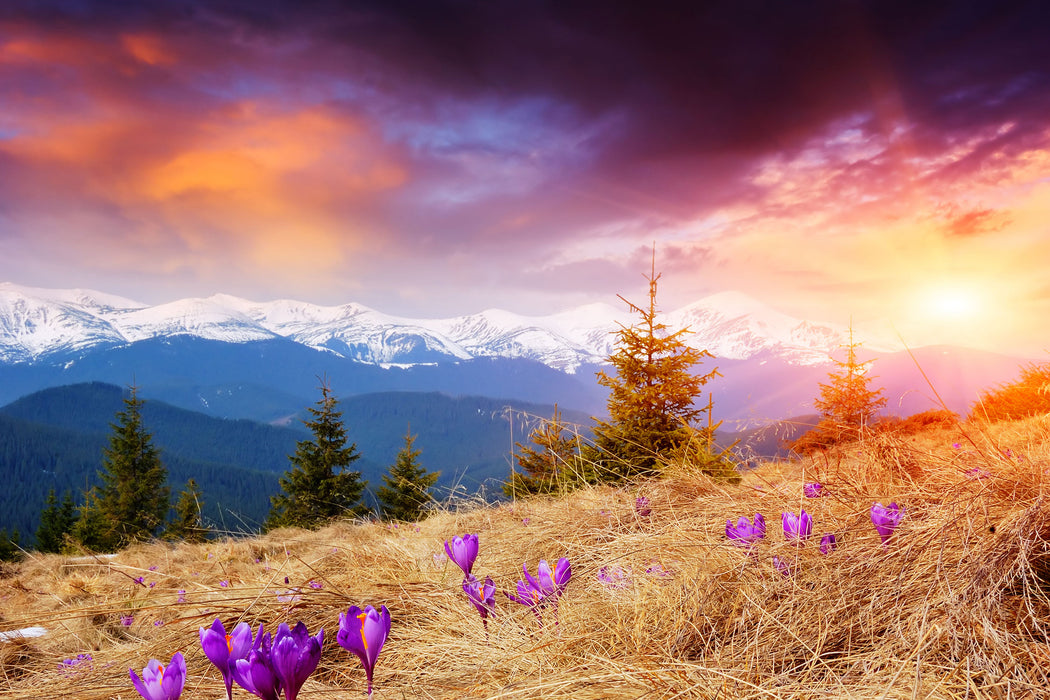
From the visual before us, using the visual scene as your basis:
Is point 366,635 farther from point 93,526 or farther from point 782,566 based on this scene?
point 93,526

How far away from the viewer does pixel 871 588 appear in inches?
57.1

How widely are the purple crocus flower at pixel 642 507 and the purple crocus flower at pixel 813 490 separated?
0.78 m

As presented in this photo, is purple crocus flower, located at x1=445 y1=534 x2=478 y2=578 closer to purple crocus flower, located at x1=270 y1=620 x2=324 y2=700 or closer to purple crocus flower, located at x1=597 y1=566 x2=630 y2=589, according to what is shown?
purple crocus flower, located at x1=597 y1=566 x2=630 y2=589

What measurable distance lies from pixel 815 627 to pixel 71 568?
7.75 meters

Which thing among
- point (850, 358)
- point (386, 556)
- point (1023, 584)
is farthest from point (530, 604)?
point (850, 358)

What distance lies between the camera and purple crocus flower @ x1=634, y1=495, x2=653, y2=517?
275cm

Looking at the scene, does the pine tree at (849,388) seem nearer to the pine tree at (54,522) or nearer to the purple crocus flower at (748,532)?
the purple crocus flower at (748,532)

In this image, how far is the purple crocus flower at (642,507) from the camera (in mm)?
2750

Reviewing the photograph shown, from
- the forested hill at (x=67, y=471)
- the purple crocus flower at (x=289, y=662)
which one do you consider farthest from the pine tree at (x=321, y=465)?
the forested hill at (x=67, y=471)

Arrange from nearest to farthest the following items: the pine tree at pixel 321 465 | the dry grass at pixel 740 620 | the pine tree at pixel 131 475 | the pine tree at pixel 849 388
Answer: the dry grass at pixel 740 620, the pine tree at pixel 849 388, the pine tree at pixel 321 465, the pine tree at pixel 131 475

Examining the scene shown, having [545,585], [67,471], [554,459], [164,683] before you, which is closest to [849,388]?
[554,459]

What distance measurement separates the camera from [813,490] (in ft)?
7.70

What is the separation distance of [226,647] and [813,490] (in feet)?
7.70

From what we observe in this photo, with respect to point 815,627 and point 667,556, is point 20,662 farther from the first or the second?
point 815,627
